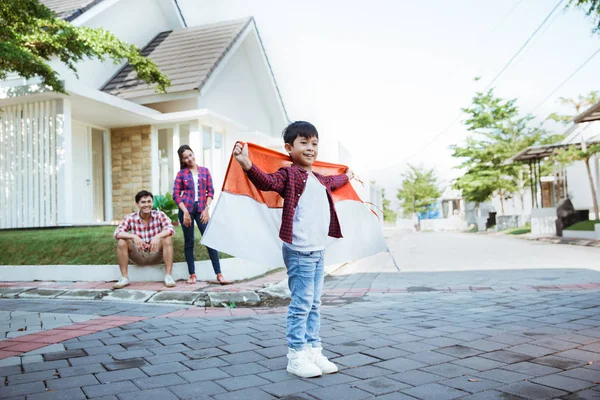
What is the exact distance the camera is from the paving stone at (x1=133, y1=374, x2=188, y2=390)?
2.84 m

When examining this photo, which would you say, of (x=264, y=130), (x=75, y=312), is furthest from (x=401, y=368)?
(x=264, y=130)

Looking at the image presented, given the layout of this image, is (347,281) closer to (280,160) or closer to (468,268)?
(468,268)

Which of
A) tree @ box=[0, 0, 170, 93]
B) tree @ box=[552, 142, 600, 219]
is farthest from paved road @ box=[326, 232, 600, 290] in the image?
tree @ box=[552, 142, 600, 219]

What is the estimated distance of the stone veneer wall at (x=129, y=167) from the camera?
44.1ft

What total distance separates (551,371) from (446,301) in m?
2.71

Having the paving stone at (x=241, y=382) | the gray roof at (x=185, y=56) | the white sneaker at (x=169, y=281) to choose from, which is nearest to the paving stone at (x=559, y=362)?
the paving stone at (x=241, y=382)

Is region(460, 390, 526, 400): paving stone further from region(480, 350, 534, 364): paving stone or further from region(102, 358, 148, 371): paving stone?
region(102, 358, 148, 371): paving stone

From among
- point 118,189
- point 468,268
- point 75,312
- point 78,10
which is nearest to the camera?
point 75,312

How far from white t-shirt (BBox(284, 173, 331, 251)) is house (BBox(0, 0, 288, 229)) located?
8764mm

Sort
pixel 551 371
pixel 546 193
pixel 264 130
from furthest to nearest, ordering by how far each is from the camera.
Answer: pixel 546 193, pixel 264 130, pixel 551 371

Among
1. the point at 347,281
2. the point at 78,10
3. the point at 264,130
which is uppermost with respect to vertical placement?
the point at 78,10

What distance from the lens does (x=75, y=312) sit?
532 cm

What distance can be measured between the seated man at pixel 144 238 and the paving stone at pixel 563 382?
194 inches

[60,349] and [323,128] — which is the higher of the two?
[323,128]
